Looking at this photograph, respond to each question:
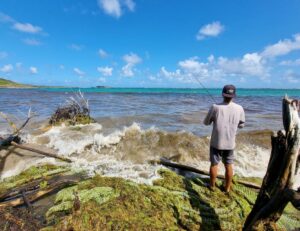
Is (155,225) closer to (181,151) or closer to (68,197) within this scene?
(68,197)

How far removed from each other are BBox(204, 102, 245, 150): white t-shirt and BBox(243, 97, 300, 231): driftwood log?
1549 millimetres

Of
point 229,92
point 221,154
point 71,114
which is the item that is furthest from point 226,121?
point 71,114

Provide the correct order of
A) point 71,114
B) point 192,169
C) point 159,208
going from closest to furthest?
point 159,208
point 192,169
point 71,114

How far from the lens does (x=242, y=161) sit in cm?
879

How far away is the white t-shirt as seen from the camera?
17.5 feet

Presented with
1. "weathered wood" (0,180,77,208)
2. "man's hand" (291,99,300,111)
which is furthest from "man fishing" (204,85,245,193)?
"weathered wood" (0,180,77,208)

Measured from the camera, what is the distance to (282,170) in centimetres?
363

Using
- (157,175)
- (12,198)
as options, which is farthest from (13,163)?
(157,175)

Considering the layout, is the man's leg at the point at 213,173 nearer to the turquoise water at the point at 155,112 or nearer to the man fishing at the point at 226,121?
the man fishing at the point at 226,121

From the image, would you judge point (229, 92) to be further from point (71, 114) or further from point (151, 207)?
point (71, 114)

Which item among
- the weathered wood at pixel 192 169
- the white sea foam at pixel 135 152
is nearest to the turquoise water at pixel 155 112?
the weathered wood at pixel 192 169

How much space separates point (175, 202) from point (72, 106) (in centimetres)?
1291

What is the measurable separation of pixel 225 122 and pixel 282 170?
1856 mm

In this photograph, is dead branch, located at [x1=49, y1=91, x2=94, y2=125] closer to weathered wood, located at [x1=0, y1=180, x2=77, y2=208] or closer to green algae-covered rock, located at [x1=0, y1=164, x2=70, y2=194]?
green algae-covered rock, located at [x1=0, y1=164, x2=70, y2=194]
